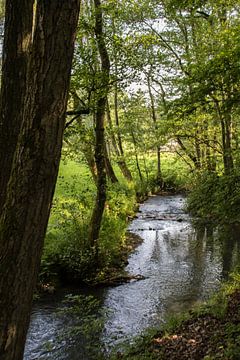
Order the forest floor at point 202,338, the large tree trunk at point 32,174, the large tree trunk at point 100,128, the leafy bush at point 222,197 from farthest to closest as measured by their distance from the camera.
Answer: the large tree trunk at point 100,128 → the leafy bush at point 222,197 → the forest floor at point 202,338 → the large tree trunk at point 32,174

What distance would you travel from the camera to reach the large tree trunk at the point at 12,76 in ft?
16.8

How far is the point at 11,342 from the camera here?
3.18 m

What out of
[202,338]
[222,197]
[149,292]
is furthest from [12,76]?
[149,292]

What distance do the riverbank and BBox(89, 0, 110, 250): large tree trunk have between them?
13.2ft

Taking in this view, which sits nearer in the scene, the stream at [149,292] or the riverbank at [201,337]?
the riverbank at [201,337]

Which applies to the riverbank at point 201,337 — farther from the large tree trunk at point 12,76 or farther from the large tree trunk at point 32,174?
the large tree trunk at point 12,76

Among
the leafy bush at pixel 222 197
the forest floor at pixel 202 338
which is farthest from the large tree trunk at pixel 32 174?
the leafy bush at pixel 222 197

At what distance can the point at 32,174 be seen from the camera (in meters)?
3.23

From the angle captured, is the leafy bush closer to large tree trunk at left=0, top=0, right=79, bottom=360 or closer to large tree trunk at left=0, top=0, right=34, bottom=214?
large tree trunk at left=0, top=0, right=34, bottom=214

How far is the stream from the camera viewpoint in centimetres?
719

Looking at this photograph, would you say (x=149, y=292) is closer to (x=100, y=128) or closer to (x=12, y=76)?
(x=100, y=128)

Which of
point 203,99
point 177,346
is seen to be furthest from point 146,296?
point 203,99

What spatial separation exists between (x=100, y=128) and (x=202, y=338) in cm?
619

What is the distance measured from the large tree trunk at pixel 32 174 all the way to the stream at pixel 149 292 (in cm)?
368
